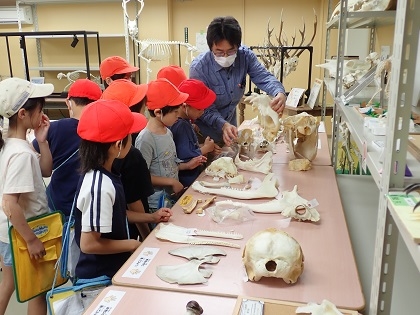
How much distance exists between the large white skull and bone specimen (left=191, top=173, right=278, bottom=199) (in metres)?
0.64

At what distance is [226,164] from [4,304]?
1.37 m

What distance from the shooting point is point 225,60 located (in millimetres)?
2617

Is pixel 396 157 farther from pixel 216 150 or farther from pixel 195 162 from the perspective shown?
pixel 216 150

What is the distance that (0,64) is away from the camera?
7.14 meters

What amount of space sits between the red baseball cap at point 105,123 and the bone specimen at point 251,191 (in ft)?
1.95

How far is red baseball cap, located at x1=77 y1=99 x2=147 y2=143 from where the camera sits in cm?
144

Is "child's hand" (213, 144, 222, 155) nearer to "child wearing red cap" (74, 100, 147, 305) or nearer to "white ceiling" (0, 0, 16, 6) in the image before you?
"child wearing red cap" (74, 100, 147, 305)

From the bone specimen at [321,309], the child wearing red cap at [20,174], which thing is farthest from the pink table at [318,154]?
the bone specimen at [321,309]

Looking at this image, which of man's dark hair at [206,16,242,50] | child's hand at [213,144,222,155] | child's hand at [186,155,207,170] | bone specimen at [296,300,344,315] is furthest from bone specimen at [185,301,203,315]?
man's dark hair at [206,16,242,50]

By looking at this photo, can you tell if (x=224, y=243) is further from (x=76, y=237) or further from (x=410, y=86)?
(x=410, y=86)

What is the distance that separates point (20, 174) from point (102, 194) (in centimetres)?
52

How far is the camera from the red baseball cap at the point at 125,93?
208 centimetres

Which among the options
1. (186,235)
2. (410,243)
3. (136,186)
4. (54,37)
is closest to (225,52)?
(136,186)

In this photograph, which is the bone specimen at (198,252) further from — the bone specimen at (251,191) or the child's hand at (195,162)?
the child's hand at (195,162)
